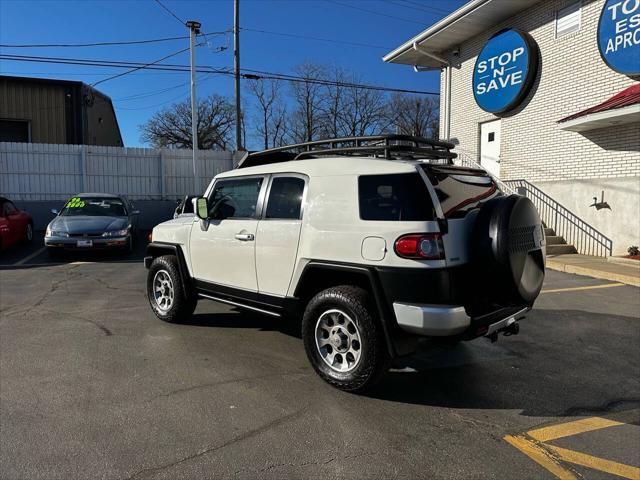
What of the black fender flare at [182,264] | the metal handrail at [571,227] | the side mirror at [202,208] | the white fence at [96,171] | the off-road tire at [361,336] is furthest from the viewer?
the white fence at [96,171]

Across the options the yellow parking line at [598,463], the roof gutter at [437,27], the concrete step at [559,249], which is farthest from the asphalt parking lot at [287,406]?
the roof gutter at [437,27]

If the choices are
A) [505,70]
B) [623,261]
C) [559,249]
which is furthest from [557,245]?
[505,70]

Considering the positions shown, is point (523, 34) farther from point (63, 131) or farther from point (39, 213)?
point (63, 131)

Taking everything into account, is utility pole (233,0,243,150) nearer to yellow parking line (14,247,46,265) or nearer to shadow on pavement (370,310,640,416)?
yellow parking line (14,247,46,265)

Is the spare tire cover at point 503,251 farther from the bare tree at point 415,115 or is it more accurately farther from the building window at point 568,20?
the bare tree at point 415,115

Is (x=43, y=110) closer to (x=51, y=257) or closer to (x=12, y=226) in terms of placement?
(x=12, y=226)

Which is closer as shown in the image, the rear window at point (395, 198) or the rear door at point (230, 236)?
the rear window at point (395, 198)

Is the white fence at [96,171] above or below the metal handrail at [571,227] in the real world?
above

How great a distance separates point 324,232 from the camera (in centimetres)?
391

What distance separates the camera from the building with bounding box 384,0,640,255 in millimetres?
10156

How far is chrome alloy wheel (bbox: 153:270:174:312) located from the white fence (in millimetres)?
12620

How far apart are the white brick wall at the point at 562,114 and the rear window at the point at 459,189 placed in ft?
26.1

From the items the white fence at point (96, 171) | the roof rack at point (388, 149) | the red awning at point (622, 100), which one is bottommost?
the roof rack at point (388, 149)

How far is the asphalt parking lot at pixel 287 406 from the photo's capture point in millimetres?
→ 2816
